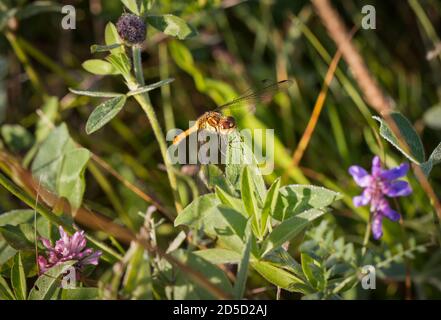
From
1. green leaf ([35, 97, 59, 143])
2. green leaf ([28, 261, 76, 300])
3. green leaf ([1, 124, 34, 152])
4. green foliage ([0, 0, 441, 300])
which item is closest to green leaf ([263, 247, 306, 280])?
green foliage ([0, 0, 441, 300])

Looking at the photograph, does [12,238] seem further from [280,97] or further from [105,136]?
[280,97]

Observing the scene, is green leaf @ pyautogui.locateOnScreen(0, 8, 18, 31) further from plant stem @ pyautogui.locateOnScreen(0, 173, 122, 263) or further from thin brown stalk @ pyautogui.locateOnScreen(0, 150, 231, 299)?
plant stem @ pyautogui.locateOnScreen(0, 173, 122, 263)

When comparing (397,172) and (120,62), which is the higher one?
(120,62)

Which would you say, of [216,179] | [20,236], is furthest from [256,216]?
[20,236]

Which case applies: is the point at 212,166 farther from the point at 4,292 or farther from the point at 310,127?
the point at 310,127

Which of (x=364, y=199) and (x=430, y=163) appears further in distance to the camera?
(x=364, y=199)

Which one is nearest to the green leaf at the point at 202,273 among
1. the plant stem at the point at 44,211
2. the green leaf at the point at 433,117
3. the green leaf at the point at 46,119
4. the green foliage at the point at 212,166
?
the green foliage at the point at 212,166
